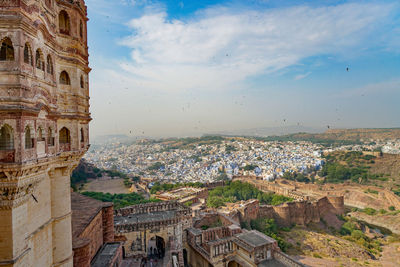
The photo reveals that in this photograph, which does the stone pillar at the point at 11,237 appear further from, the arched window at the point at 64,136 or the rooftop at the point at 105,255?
the rooftop at the point at 105,255

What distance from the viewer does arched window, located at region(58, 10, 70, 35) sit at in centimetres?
816

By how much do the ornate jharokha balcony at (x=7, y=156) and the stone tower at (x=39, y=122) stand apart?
16mm

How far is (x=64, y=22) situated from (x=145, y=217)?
41.4 ft

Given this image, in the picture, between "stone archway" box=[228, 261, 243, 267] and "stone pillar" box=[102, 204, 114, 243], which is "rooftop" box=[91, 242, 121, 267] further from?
"stone archway" box=[228, 261, 243, 267]

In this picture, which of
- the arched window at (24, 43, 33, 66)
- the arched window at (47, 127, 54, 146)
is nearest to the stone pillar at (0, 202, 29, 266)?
the arched window at (47, 127, 54, 146)

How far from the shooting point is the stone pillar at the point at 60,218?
739cm

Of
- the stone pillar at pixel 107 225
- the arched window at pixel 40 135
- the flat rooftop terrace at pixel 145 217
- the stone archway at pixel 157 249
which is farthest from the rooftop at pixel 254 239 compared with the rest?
the arched window at pixel 40 135

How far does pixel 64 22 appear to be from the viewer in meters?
8.27

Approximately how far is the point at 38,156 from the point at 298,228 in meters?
30.0

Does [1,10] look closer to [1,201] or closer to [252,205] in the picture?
[1,201]

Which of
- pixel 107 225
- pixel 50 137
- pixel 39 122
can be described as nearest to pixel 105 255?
pixel 107 225

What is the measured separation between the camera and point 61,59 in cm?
793

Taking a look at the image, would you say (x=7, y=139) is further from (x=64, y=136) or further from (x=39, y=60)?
(x=64, y=136)

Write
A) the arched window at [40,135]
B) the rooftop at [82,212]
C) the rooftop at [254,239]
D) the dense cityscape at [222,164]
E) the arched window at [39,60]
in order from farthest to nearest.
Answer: the dense cityscape at [222,164], the rooftop at [254,239], the rooftop at [82,212], the arched window at [39,60], the arched window at [40,135]
